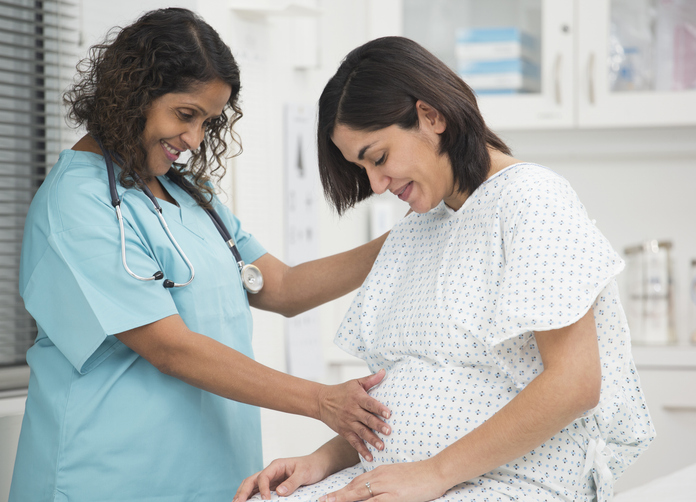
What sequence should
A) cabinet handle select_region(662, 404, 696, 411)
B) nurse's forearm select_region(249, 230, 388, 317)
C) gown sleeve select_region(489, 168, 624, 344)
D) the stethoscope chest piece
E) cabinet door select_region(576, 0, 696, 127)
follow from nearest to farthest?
gown sleeve select_region(489, 168, 624, 344), the stethoscope chest piece, nurse's forearm select_region(249, 230, 388, 317), cabinet handle select_region(662, 404, 696, 411), cabinet door select_region(576, 0, 696, 127)

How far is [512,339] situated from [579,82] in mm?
1731

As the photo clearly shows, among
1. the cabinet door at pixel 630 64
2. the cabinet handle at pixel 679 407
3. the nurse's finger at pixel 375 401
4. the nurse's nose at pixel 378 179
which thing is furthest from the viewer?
the cabinet door at pixel 630 64

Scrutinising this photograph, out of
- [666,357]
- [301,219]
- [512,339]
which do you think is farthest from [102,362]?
[666,357]

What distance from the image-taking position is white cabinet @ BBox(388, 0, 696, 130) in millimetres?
2416

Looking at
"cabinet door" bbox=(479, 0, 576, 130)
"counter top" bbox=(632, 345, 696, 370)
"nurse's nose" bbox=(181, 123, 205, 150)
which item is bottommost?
"counter top" bbox=(632, 345, 696, 370)

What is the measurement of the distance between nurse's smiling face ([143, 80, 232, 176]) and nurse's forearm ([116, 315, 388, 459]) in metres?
0.32

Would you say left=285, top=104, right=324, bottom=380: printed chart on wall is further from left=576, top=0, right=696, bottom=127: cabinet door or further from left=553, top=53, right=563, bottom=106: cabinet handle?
left=576, top=0, right=696, bottom=127: cabinet door

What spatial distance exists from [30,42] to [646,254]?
6.62 feet

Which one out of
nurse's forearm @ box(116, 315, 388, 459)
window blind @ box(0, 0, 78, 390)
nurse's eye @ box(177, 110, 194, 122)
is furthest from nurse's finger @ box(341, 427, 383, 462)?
window blind @ box(0, 0, 78, 390)

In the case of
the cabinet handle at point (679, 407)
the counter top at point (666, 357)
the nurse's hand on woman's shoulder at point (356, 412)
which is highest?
the nurse's hand on woman's shoulder at point (356, 412)

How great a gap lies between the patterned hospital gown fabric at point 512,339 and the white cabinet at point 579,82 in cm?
149

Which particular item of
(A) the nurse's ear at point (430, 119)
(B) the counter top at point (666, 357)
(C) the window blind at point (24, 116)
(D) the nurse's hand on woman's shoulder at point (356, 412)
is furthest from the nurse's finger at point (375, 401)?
(B) the counter top at point (666, 357)

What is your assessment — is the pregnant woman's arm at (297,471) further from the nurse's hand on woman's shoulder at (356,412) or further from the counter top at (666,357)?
the counter top at (666,357)

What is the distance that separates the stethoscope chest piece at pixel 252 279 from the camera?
1434 millimetres
